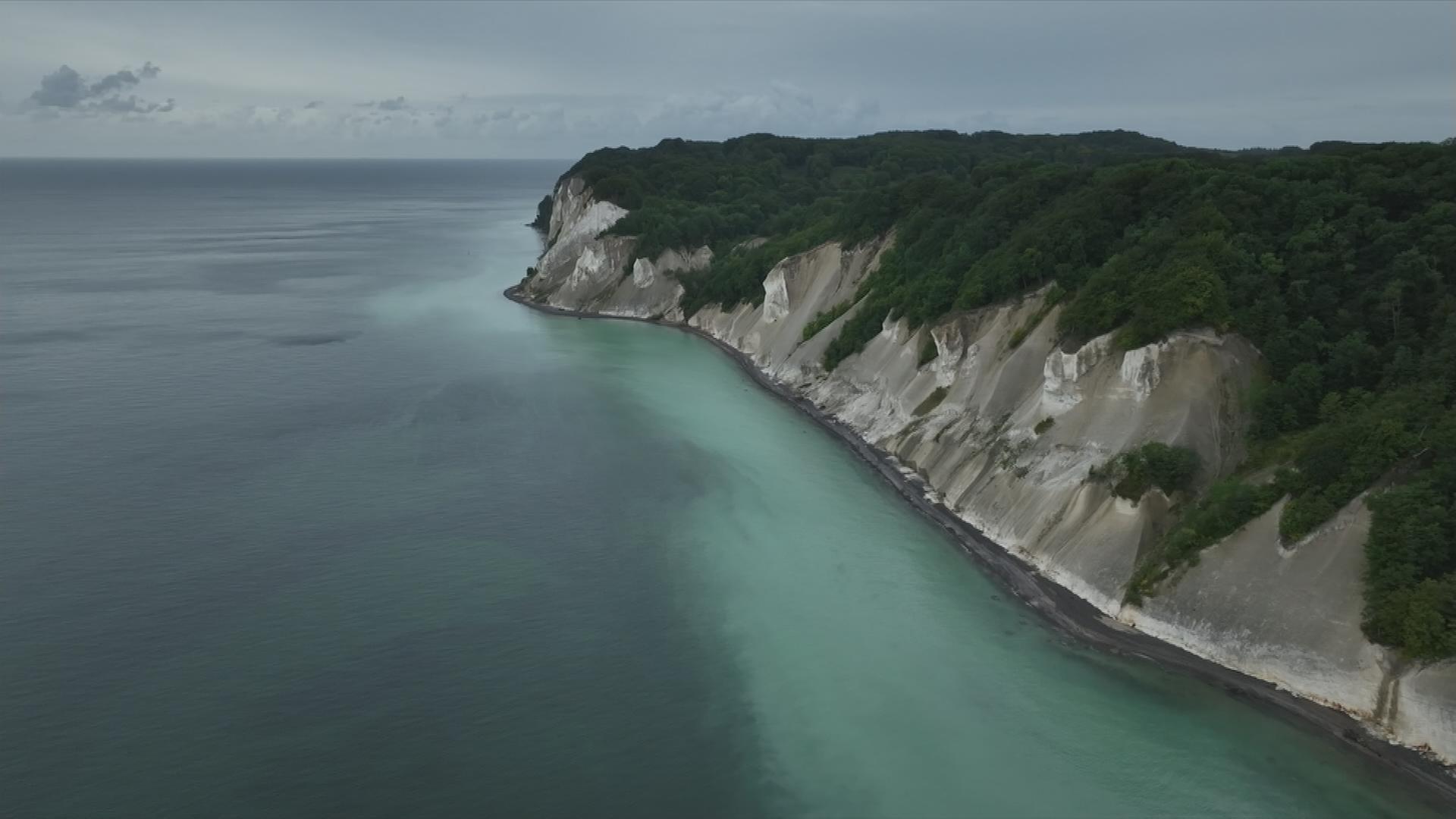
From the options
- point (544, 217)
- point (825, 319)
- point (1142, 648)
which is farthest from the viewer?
point (544, 217)

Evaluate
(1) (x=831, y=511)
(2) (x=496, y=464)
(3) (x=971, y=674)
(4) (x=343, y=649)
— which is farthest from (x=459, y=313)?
(3) (x=971, y=674)

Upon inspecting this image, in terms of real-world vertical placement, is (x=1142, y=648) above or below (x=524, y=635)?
above

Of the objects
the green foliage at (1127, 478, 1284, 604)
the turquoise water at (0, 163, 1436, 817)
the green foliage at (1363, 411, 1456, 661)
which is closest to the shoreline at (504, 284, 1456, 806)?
the turquoise water at (0, 163, 1436, 817)

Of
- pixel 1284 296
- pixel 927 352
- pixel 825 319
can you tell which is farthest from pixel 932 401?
pixel 825 319

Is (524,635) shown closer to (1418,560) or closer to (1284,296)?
(1418,560)

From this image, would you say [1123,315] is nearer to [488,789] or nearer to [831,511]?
[831,511]

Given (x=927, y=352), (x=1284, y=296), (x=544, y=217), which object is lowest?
(x=927, y=352)

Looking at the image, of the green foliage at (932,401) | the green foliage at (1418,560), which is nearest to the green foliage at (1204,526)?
the green foliage at (1418,560)
